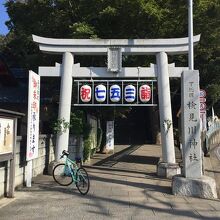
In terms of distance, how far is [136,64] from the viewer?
21.2 meters

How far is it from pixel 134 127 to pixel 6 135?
38.4m

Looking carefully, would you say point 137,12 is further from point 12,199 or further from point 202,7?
point 12,199

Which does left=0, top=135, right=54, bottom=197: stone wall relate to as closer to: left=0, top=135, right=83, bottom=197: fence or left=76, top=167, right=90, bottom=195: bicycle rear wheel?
left=0, top=135, right=83, bottom=197: fence

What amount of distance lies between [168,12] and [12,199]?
12.4 meters

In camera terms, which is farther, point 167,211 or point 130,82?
point 130,82

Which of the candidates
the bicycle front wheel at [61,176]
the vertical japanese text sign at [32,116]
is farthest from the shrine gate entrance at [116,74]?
the vertical japanese text sign at [32,116]

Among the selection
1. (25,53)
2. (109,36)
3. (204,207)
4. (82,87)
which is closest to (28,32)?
(25,53)

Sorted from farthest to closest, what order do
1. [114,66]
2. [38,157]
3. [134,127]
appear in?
[134,127] → [114,66] → [38,157]

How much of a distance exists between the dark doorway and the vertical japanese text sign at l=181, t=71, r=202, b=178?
114 ft

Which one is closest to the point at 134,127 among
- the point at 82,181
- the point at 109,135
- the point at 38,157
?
the point at 109,135

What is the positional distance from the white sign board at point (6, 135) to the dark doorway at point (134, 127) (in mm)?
36650

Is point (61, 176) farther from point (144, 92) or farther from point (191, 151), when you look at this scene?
point (144, 92)

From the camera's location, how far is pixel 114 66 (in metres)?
16.0

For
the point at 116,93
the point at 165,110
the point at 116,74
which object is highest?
the point at 116,74
